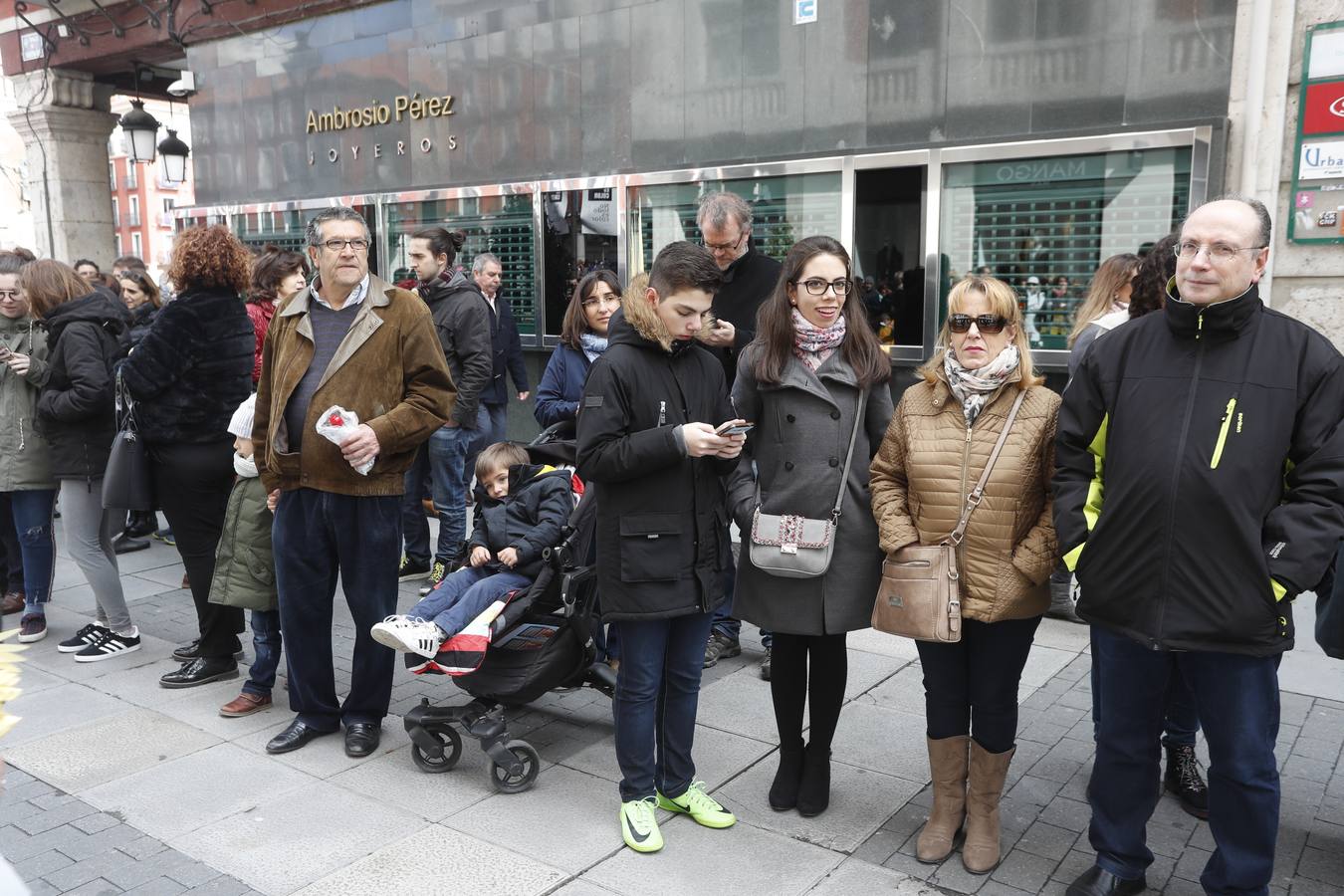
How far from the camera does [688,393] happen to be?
352 centimetres

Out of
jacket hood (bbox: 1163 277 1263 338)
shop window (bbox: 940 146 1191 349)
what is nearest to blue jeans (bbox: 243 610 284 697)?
A: jacket hood (bbox: 1163 277 1263 338)

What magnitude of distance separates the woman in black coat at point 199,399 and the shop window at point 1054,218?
480 cm

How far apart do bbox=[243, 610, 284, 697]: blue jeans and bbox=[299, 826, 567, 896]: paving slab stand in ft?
5.07

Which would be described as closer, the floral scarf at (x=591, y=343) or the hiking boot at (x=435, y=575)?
the floral scarf at (x=591, y=343)

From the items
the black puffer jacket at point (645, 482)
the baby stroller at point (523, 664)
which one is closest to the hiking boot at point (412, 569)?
the baby stroller at point (523, 664)

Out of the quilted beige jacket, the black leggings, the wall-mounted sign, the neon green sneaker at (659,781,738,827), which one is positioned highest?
the wall-mounted sign

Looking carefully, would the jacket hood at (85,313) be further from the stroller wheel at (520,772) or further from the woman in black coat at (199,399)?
the stroller wheel at (520,772)

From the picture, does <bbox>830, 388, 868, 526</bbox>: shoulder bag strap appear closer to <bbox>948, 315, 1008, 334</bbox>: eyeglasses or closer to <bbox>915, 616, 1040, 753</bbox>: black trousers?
<bbox>948, 315, 1008, 334</bbox>: eyeglasses

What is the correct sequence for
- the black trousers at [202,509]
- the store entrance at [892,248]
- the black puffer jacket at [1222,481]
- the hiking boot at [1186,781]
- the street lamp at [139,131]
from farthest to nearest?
the street lamp at [139,131], the store entrance at [892,248], the black trousers at [202,509], the hiking boot at [1186,781], the black puffer jacket at [1222,481]

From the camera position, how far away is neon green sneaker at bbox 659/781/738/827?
3635 millimetres

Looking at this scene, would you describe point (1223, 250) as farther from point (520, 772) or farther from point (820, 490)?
point (520, 772)

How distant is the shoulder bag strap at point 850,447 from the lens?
344cm

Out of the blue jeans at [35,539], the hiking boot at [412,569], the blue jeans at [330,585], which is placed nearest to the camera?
the blue jeans at [330,585]

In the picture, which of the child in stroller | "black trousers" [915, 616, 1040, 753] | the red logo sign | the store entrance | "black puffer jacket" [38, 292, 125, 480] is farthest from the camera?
the store entrance
